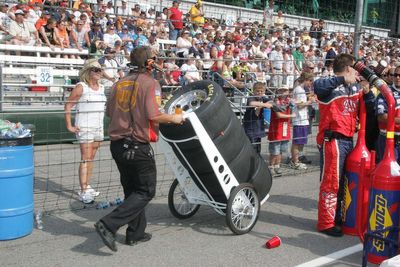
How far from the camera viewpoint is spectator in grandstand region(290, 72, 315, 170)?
8.64m

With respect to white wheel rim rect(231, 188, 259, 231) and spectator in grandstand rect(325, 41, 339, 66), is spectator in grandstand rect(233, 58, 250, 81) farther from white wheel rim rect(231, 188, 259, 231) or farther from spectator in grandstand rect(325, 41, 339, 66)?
white wheel rim rect(231, 188, 259, 231)

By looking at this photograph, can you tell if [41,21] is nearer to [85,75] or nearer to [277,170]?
[85,75]

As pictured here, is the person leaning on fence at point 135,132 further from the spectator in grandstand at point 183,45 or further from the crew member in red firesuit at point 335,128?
the spectator in grandstand at point 183,45

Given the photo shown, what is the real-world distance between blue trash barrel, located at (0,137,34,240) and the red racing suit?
2933mm

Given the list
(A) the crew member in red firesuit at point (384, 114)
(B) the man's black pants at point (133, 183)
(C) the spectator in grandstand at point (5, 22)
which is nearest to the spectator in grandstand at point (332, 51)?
(C) the spectator in grandstand at point (5, 22)

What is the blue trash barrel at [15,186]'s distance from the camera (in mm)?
4750

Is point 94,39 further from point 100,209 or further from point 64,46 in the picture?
point 100,209

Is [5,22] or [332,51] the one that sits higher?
[5,22]

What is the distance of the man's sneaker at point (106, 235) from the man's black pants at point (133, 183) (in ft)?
0.11

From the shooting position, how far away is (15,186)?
483 centimetres

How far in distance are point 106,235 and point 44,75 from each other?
22.2 feet

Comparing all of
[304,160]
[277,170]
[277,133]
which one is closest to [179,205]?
[277,170]

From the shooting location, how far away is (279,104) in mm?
8258

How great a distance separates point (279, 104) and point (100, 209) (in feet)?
11.7
